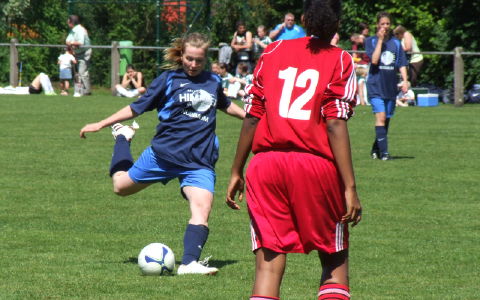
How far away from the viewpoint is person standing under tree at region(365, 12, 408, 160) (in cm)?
1457

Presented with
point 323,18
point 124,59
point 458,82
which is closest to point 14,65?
point 124,59

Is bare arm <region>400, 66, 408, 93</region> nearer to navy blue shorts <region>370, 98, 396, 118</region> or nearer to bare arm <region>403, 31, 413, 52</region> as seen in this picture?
navy blue shorts <region>370, 98, 396, 118</region>

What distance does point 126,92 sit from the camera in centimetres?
2805

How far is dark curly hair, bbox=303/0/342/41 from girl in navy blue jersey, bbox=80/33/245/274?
244 cm

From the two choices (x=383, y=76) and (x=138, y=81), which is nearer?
(x=383, y=76)

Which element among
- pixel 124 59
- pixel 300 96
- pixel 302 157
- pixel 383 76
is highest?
pixel 300 96

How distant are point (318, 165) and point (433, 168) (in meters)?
9.32

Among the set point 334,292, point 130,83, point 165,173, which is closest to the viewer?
point 334,292

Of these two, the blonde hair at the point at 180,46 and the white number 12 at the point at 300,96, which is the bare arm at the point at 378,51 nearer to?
the blonde hair at the point at 180,46

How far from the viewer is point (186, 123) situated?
7332 mm

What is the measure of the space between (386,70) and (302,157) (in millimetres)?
10267

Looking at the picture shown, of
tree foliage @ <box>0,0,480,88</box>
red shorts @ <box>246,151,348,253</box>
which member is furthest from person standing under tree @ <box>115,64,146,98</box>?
red shorts @ <box>246,151,348,253</box>

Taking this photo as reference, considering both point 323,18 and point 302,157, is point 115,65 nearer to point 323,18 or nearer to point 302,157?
point 323,18

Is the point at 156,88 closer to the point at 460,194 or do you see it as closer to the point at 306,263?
the point at 306,263
